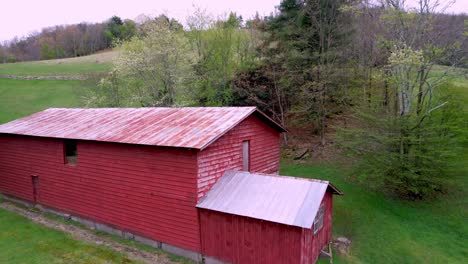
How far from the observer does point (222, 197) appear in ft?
37.2

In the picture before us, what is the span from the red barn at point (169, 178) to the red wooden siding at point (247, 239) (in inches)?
1.4

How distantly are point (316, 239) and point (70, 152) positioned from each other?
12225 millimetres

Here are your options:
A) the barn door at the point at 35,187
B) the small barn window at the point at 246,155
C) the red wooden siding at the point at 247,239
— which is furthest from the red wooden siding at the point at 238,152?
the barn door at the point at 35,187

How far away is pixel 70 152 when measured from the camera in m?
15.9

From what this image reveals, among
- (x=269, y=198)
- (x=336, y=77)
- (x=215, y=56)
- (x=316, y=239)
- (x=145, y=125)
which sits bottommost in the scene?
(x=316, y=239)

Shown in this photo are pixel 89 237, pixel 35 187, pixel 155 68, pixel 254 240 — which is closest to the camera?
pixel 254 240

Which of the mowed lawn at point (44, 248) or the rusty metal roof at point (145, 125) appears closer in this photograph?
the mowed lawn at point (44, 248)

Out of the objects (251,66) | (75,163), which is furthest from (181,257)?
(251,66)

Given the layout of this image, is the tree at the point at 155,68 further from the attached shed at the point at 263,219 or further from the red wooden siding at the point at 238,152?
the attached shed at the point at 263,219

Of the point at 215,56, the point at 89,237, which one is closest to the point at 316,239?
the point at 89,237

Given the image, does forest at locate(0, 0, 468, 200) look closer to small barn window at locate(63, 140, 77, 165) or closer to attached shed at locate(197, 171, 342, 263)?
attached shed at locate(197, 171, 342, 263)

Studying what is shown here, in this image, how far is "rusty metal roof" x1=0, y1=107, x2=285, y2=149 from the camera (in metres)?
11.9

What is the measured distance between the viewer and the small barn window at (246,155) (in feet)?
46.1

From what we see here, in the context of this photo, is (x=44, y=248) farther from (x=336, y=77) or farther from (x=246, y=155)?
(x=336, y=77)
